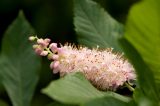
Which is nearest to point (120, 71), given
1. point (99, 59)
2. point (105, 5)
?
point (99, 59)

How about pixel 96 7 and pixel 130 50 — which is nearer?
pixel 130 50

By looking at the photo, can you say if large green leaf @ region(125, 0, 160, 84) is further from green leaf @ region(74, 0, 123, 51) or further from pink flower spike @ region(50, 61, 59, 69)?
green leaf @ region(74, 0, 123, 51)

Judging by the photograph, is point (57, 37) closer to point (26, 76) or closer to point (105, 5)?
point (105, 5)

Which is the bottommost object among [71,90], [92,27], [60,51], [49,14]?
[71,90]

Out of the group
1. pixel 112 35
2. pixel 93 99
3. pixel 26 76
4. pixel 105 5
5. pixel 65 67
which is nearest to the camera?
pixel 93 99

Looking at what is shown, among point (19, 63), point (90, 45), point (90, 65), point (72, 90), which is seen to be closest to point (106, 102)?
point (72, 90)

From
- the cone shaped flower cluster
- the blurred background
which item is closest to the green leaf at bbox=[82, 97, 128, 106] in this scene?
the cone shaped flower cluster

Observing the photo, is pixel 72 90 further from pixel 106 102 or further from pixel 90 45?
pixel 90 45
